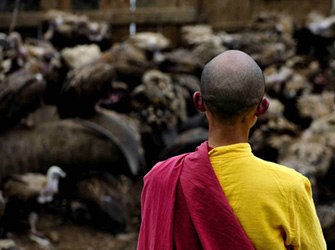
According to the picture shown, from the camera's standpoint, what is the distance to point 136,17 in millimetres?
6781

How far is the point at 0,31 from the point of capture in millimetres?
6832

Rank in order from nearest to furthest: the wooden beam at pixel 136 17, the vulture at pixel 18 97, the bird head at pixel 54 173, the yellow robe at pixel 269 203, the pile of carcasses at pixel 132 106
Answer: the yellow robe at pixel 269 203
the bird head at pixel 54 173
the vulture at pixel 18 97
the pile of carcasses at pixel 132 106
the wooden beam at pixel 136 17

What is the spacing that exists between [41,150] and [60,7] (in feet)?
11.8

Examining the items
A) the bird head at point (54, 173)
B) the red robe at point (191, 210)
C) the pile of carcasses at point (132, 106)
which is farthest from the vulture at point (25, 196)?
the red robe at point (191, 210)

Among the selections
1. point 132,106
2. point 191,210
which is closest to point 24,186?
point 132,106

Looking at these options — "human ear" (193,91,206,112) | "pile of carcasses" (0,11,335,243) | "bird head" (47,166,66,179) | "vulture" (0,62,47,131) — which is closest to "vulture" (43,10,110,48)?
"pile of carcasses" (0,11,335,243)

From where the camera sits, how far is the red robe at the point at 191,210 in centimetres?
115

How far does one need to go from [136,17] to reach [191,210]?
5.90 meters

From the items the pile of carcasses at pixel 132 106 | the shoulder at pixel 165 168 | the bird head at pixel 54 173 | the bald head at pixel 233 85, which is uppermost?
the bald head at pixel 233 85

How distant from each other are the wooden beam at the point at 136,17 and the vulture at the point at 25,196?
3479 millimetres

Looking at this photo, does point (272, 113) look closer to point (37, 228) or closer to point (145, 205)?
point (37, 228)

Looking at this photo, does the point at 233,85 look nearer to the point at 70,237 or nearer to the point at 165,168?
the point at 165,168

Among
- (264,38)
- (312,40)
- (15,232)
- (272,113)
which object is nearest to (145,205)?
(15,232)

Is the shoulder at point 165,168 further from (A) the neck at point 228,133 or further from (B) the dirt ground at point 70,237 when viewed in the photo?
(B) the dirt ground at point 70,237
